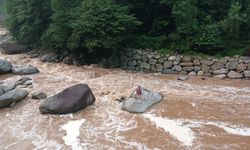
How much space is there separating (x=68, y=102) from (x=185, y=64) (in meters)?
6.66

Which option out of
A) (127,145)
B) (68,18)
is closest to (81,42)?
(68,18)

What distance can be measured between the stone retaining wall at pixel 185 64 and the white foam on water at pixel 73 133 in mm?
6657

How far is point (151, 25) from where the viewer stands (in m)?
19.1

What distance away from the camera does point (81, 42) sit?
58.5 feet

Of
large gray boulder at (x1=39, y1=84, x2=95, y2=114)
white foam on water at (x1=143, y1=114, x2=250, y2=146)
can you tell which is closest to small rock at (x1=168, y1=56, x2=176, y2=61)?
large gray boulder at (x1=39, y1=84, x2=95, y2=114)

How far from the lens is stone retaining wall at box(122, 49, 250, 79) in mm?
15383

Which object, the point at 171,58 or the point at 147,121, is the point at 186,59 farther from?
the point at 147,121

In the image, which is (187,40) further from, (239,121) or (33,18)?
(33,18)

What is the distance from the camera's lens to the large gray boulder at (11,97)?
12734 mm

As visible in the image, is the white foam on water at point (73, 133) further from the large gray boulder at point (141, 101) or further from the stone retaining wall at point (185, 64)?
the stone retaining wall at point (185, 64)

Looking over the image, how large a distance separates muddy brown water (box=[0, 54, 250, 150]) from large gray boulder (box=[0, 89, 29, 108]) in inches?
9.3

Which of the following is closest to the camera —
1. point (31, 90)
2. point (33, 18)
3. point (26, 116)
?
point (26, 116)

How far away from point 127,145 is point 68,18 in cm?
1109

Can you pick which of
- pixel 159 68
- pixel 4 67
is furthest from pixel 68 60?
pixel 159 68
